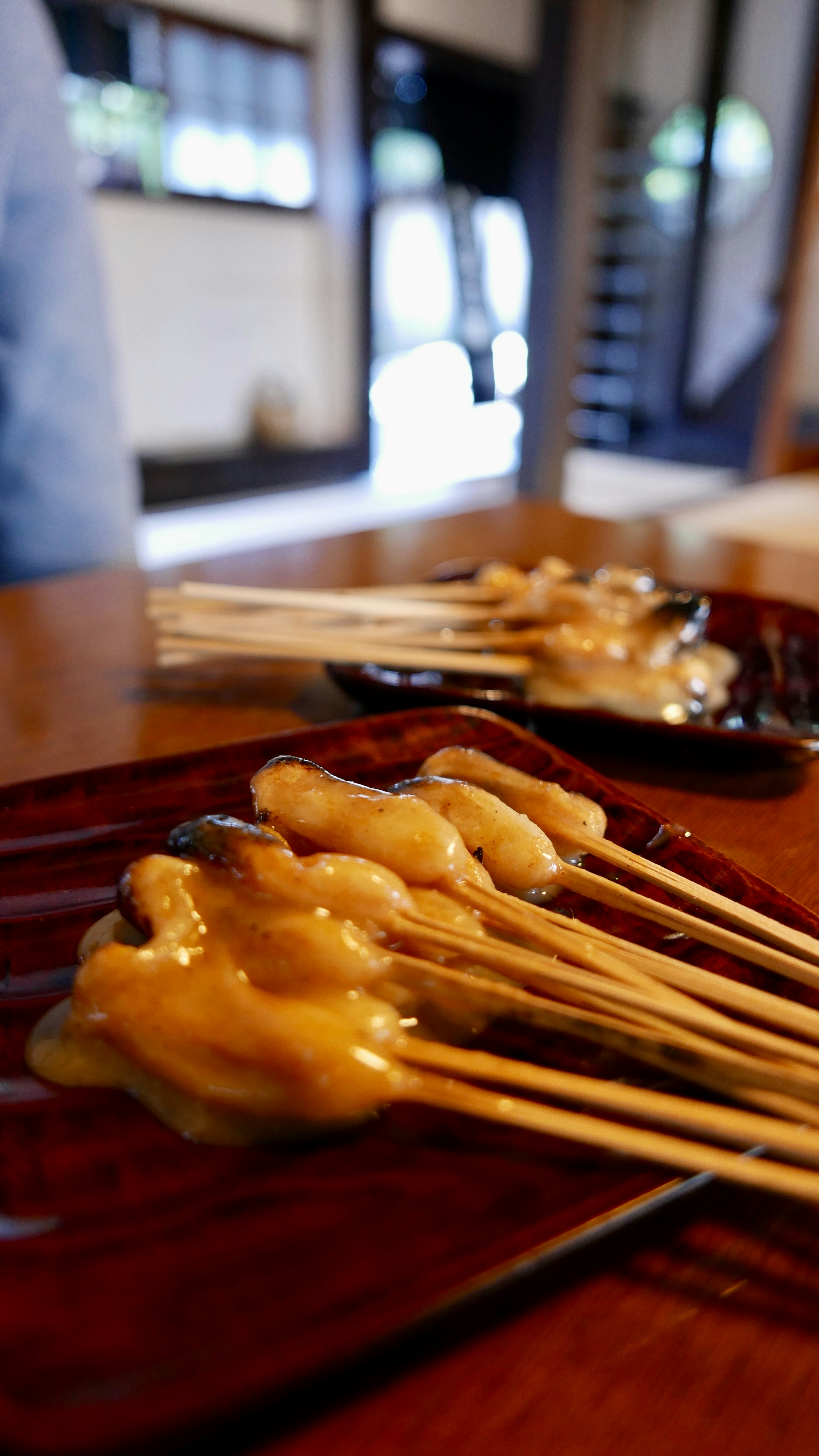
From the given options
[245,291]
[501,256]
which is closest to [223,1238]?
[245,291]

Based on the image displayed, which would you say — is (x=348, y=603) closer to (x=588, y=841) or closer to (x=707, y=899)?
(x=588, y=841)

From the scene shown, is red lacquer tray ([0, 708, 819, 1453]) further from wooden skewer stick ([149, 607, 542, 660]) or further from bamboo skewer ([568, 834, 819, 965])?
wooden skewer stick ([149, 607, 542, 660])

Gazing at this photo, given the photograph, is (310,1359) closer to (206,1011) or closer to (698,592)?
(206,1011)

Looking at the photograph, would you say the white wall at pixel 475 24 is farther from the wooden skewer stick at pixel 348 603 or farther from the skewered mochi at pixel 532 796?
the skewered mochi at pixel 532 796

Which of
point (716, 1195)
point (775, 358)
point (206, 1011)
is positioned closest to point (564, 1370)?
point (716, 1195)

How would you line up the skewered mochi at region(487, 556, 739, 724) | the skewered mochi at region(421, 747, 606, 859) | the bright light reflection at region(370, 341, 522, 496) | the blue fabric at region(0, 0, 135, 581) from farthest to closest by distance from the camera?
1. the bright light reflection at region(370, 341, 522, 496)
2. the blue fabric at region(0, 0, 135, 581)
3. the skewered mochi at region(487, 556, 739, 724)
4. the skewered mochi at region(421, 747, 606, 859)

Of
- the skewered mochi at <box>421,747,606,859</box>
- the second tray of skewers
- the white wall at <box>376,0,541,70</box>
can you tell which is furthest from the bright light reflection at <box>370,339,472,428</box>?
the skewered mochi at <box>421,747,606,859</box>

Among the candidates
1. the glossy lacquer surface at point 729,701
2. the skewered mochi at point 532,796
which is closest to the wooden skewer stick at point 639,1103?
the skewered mochi at point 532,796
